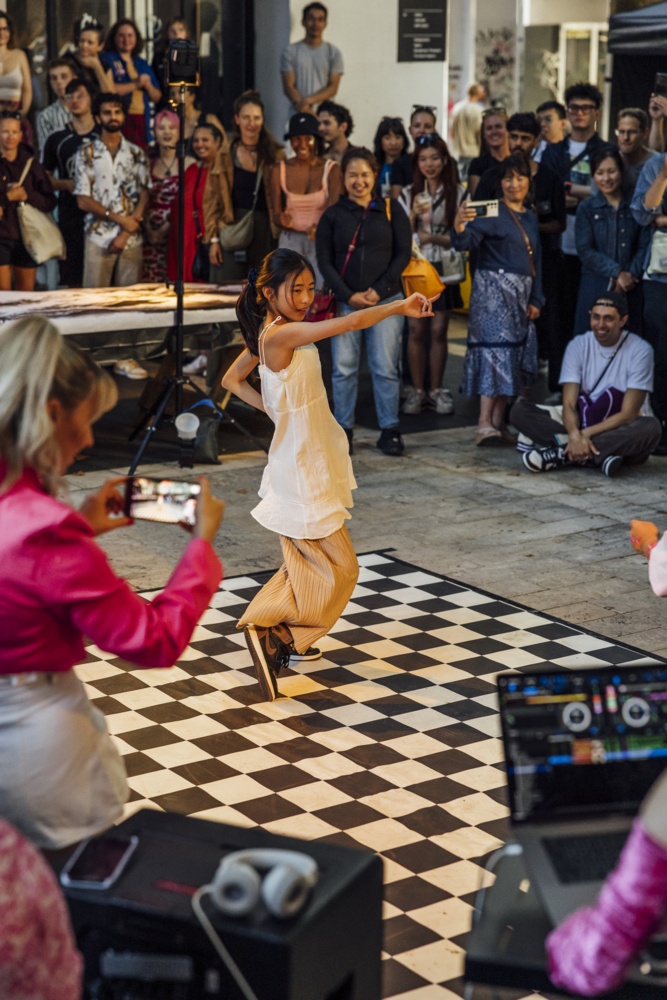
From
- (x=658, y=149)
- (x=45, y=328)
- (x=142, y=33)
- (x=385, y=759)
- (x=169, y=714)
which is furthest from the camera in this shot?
(x=142, y=33)

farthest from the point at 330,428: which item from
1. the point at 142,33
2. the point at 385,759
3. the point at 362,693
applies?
the point at 142,33

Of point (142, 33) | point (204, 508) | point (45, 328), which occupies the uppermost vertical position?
point (142, 33)

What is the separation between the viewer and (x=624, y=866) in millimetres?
1748

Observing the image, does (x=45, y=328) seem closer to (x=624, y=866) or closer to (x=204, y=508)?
(x=204, y=508)

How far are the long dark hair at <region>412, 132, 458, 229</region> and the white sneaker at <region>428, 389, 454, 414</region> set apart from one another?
110cm

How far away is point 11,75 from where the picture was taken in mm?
9641

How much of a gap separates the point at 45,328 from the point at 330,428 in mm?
2420

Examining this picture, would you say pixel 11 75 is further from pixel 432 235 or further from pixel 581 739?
pixel 581 739

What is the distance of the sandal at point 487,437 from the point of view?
302 inches

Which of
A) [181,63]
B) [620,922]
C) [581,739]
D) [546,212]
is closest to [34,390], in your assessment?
[581,739]

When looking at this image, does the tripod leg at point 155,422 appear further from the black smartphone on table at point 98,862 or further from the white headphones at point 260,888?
the white headphones at point 260,888

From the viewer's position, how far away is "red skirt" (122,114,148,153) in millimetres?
9758

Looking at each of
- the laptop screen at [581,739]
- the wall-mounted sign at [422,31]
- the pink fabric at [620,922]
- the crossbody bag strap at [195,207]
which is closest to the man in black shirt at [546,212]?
the crossbody bag strap at [195,207]

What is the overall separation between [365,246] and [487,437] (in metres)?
1.38
